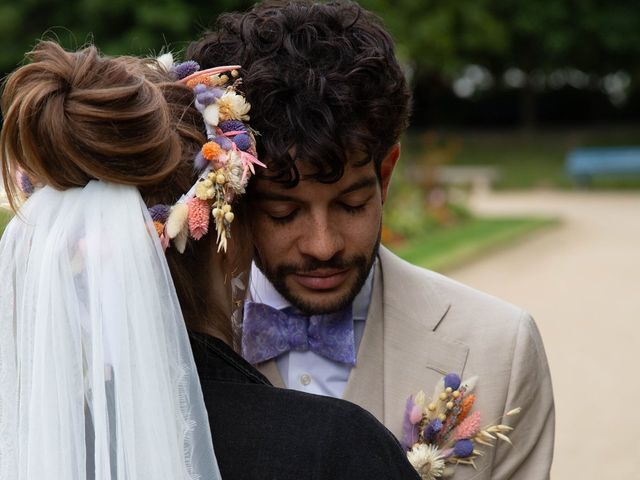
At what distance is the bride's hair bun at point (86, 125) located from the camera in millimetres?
1800

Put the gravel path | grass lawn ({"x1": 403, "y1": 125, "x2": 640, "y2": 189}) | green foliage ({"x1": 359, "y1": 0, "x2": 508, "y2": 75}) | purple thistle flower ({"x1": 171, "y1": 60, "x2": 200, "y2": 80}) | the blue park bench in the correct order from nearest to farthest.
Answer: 1. purple thistle flower ({"x1": 171, "y1": 60, "x2": 200, "y2": 80})
2. the gravel path
3. the blue park bench
4. grass lawn ({"x1": 403, "y1": 125, "x2": 640, "y2": 189})
5. green foliage ({"x1": 359, "y1": 0, "x2": 508, "y2": 75})

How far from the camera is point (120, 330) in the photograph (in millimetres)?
1855

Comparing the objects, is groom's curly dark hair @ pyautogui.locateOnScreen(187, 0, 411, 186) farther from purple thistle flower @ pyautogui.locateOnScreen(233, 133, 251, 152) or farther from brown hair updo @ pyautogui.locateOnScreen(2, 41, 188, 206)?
brown hair updo @ pyautogui.locateOnScreen(2, 41, 188, 206)

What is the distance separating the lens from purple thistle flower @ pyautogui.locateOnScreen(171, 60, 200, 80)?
224cm

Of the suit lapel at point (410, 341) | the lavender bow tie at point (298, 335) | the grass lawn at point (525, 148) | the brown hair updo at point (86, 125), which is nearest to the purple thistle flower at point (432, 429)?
the suit lapel at point (410, 341)

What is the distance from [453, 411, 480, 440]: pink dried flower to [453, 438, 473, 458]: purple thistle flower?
19mm

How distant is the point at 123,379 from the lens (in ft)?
6.08

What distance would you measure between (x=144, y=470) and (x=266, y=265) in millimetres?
826

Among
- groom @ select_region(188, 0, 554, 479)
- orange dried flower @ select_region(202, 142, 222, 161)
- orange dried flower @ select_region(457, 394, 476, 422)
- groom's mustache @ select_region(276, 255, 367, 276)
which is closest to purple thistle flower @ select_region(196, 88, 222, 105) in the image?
orange dried flower @ select_region(202, 142, 222, 161)

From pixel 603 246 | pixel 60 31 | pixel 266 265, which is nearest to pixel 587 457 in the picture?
pixel 266 265

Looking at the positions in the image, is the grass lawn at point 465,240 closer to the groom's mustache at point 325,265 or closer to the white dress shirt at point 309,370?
the white dress shirt at point 309,370

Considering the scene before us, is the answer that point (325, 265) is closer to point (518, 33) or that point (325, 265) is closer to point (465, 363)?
point (465, 363)

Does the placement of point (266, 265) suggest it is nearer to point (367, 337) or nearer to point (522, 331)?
point (367, 337)

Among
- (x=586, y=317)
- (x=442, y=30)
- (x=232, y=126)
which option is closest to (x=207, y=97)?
(x=232, y=126)
